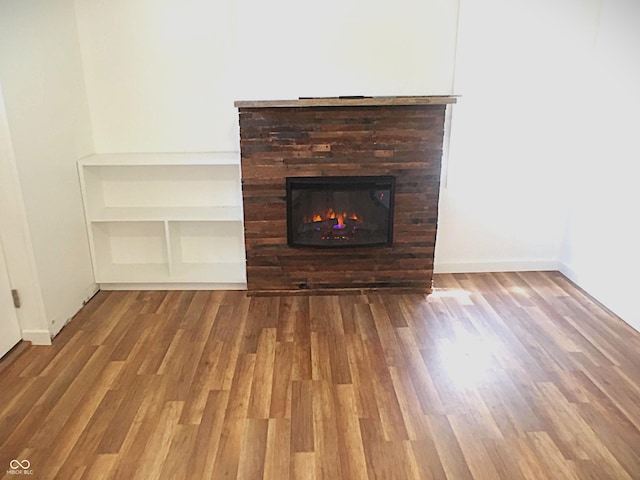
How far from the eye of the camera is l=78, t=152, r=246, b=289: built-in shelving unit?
3404mm

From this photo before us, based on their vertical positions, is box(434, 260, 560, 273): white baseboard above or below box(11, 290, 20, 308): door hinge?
below

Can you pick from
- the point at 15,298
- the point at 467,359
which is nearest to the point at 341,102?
the point at 467,359

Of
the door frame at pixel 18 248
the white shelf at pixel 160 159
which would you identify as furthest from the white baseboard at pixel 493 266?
the door frame at pixel 18 248

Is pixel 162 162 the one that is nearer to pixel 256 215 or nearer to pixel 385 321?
pixel 256 215

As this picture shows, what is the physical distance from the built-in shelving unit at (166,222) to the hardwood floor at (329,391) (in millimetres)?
242

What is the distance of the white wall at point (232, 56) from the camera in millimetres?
3256

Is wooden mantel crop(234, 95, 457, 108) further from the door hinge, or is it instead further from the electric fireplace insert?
the door hinge

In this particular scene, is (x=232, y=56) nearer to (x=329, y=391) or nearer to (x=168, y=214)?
(x=168, y=214)

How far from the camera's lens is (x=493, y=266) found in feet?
12.5

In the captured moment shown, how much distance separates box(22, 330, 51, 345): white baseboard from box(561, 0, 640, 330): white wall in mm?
3415

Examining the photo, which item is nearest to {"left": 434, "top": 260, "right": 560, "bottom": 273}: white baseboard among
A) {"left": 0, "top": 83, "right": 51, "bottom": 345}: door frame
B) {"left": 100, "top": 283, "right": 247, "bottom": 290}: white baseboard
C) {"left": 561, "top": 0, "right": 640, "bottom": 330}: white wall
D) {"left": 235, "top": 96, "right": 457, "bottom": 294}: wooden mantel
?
{"left": 561, "top": 0, "right": 640, "bottom": 330}: white wall

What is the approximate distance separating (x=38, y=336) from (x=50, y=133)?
3.82 feet

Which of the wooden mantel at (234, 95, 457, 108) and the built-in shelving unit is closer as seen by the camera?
the wooden mantel at (234, 95, 457, 108)

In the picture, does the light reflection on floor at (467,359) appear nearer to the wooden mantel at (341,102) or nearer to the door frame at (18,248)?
the wooden mantel at (341,102)
